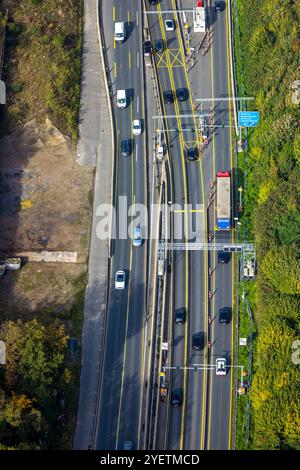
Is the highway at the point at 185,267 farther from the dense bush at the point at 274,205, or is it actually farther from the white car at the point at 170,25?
the dense bush at the point at 274,205

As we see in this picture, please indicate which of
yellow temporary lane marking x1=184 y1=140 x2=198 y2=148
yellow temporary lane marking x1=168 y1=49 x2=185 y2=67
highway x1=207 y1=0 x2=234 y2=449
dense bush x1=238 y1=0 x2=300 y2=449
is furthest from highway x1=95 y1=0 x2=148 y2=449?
dense bush x1=238 y1=0 x2=300 y2=449

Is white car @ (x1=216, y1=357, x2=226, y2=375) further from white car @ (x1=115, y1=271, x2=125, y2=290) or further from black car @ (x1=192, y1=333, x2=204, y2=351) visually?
white car @ (x1=115, y1=271, x2=125, y2=290)

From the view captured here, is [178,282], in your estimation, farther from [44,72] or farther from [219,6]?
[219,6]

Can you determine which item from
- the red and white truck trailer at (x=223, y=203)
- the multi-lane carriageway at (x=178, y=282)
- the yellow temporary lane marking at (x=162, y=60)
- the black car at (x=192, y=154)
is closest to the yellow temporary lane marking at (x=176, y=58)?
the multi-lane carriageway at (x=178, y=282)

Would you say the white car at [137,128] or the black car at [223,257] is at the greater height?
the white car at [137,128]

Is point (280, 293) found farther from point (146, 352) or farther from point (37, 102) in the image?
point (37, 102)
